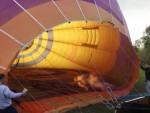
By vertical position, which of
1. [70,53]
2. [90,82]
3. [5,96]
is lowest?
[90,82]

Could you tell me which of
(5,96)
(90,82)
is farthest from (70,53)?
(5,96)

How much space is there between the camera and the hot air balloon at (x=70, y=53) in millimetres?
6164

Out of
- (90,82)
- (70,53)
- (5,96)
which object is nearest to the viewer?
(5,96)

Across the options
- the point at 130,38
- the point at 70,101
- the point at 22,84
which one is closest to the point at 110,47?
the point at 130,38

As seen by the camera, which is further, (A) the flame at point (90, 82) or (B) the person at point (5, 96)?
(A) the flame at point (90, 82)

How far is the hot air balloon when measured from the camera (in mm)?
6164

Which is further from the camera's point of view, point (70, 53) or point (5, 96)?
point (70, 53)

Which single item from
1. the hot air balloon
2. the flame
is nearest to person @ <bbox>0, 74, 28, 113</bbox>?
the hot air balloon

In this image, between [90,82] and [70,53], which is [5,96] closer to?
[90,82]

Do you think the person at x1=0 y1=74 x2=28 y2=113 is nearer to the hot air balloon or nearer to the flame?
the hot air balloon

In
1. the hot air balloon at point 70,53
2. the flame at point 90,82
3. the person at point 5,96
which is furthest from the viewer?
the flame at point 90,82

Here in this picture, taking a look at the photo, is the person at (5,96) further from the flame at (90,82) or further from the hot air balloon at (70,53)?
the flame at (90,82)

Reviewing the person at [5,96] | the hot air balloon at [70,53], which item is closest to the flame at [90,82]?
the hot air balloon at [70,53]

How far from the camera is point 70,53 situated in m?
10.1
